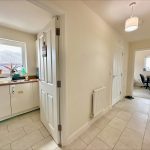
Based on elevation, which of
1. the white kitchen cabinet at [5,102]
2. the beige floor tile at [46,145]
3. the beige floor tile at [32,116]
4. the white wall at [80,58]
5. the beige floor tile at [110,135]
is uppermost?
the white wall at [80,58]

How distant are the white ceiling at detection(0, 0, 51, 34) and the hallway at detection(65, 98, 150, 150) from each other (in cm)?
243

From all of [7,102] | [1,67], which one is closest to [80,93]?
[7,102]

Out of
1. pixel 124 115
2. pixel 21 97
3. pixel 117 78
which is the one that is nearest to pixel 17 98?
pixel 21 97

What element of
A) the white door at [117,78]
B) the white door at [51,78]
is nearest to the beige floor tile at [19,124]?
the white door at [51,78]

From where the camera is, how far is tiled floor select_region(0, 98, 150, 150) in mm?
1546

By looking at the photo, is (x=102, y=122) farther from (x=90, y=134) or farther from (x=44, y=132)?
(x=44, y=132)

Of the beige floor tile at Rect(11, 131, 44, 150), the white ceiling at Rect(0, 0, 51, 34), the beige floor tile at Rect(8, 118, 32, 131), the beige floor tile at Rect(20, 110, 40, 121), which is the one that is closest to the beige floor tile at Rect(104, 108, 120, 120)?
the beige floor tile at Rect(11, 131, 44, 150)

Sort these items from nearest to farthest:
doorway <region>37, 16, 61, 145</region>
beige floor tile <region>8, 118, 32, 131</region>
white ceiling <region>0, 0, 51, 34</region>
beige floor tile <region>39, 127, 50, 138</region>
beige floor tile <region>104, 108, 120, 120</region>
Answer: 1. doorway <region>37, 16, 61, 145</region>
2. white ceiling <region>0, 0, 51, 34</region>
3. beige floor tile <region>39, 127, 50, 138</region>
4. beige floor tile <region>8, 118, 32, 131</region>
5. beige floor tile <region>104, 108, 120, 120</region>

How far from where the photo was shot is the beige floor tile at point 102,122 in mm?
2074

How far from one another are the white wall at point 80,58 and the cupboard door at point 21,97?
156cm

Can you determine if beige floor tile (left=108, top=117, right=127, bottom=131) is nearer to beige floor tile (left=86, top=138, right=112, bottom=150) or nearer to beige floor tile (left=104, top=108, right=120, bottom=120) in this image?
beige floor tile (left=104, top=108, right=120, bottom=120)

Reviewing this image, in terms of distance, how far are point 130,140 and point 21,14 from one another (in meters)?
3.08

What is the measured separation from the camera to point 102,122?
2.22 metres

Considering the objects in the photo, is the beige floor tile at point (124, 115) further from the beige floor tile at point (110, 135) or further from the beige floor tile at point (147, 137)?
the beige floor tile at point (110, 135)
